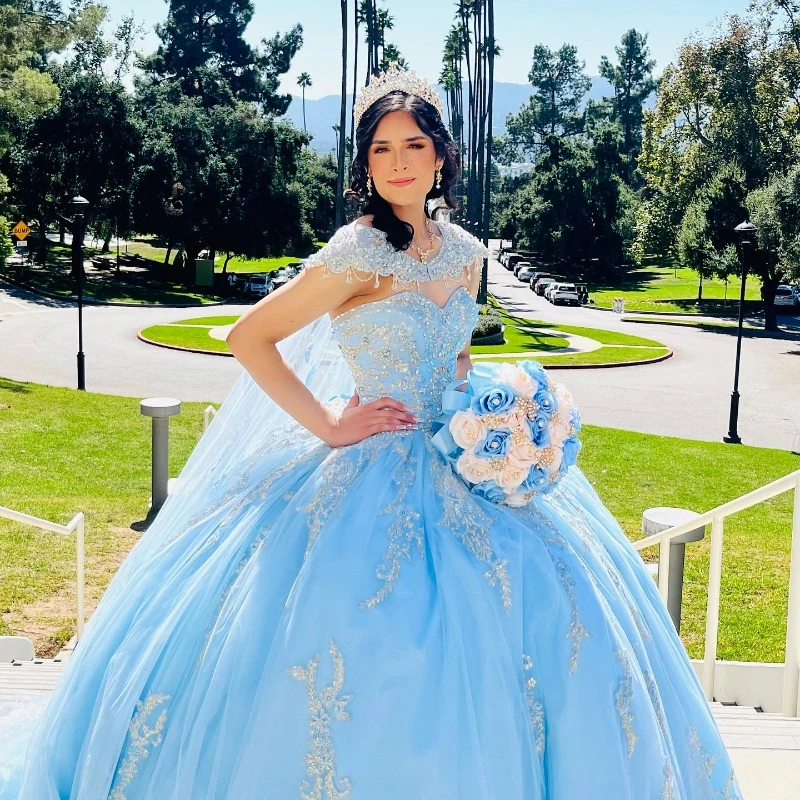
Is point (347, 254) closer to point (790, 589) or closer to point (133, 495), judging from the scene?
point (790, 589)

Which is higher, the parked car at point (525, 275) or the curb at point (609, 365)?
the parked car at point (525, 275)

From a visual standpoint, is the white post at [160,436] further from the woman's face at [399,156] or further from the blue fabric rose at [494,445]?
the blue fabric rose at [494,445]

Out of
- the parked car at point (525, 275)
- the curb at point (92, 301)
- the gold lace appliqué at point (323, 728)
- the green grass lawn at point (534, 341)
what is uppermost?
the parked car at point (525, 275)

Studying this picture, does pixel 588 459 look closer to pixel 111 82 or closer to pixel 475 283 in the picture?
pixel 475 283

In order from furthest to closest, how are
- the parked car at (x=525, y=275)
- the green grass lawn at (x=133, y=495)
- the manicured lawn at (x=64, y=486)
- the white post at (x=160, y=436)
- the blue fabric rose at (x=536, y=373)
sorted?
the parked car at (x=525, y=275), the white post at (x=160, y=436), the green grass lawn at (x=133, y=495), the manicured lawn at (x=64, y=486), the blue fabric rose at (x=536, y=373)

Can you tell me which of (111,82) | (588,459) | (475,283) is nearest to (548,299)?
(111,82)

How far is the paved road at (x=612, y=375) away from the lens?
57.9 feet

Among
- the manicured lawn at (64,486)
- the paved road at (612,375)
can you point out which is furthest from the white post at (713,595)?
the paved road at (612,375)

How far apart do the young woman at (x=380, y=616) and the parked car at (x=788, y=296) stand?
4055 centimetres

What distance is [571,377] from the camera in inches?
844

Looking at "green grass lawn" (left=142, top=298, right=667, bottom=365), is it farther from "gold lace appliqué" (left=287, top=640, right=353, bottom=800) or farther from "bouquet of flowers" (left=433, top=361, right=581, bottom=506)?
"gold lace appliqué" (left=287, top=640, right=353, bottom=800)

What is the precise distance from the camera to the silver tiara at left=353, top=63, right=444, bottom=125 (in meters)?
2.91

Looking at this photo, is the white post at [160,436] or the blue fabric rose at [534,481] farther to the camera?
the white post at [160,436]

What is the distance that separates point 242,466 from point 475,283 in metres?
0.96
